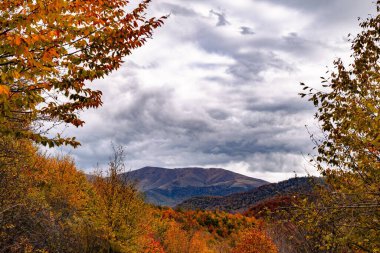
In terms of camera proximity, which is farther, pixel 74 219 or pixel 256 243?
pixel 256 243

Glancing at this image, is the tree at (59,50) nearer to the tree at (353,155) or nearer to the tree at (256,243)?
the tree at (353,155)

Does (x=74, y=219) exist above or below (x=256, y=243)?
above

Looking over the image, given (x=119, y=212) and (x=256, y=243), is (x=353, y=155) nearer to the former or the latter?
(x=119, y=212)

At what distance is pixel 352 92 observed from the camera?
9414 millimetres

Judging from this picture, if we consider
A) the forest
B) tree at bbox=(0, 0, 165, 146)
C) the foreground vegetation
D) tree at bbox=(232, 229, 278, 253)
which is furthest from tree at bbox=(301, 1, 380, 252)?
tree at bbox=(232, 229, 278, 253)

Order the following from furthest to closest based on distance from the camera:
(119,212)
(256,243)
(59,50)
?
1. (256,243)
2. (119,212)
3. (59,50)

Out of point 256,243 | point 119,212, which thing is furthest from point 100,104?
point 256,243

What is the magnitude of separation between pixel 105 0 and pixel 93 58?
1.42 m

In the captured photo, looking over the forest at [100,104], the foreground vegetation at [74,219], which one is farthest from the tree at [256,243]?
the forest at [100,104]

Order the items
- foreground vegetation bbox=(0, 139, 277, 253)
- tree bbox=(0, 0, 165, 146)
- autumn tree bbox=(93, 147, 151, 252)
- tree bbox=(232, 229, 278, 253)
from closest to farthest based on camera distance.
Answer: tree bbox=(0, 0, 165, 146), foreground vegetation bbox=(0, 139, 277, 253), autumn tree bbox=(93, 147, 151, 252), tree bbox=(232, 229, 278, 253)

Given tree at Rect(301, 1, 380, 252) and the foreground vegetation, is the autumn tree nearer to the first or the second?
the foreground vegetation

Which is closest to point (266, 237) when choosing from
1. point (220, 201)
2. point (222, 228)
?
point (222, 228)

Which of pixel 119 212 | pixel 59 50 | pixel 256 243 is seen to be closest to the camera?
pixel 59 50

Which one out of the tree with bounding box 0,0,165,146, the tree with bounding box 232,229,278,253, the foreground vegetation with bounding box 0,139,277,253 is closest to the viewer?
the tree with bounding box 0,0,165,146
